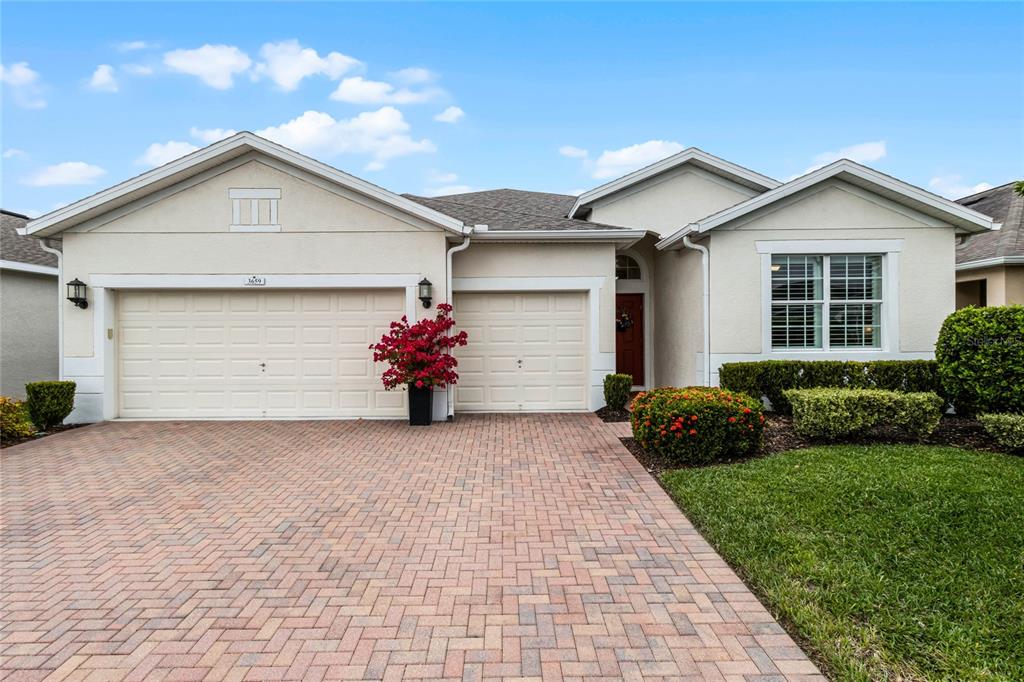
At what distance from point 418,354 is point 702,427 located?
477 cm

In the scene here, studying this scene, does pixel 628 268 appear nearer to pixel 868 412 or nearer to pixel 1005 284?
pixel 868 412

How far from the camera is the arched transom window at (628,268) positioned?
523 inches

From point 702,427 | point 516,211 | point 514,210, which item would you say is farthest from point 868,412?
point 514,210

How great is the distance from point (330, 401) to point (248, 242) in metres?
3.31

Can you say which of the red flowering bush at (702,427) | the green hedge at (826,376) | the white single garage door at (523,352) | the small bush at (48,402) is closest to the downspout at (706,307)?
the green hedge at (826,376)

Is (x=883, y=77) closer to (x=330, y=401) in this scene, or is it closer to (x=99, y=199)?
(x=330, y=401)

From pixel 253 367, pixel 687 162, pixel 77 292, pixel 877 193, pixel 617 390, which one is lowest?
pixel 617 390

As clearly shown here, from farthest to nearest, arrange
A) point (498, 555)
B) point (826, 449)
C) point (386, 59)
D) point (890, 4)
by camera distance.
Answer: point (386, 59) < point (890, 4) < point (826, 449) < point (498, 555)

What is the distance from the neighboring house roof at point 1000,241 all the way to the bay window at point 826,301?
297 cm

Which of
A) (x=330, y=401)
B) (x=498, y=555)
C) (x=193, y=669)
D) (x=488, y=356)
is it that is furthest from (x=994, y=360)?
(x=330, y=401)

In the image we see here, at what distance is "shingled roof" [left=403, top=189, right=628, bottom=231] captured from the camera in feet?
34.4

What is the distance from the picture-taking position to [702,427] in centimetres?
646

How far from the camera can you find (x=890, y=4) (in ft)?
35.5

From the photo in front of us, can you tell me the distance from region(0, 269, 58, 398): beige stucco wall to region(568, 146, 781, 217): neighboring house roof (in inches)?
521
